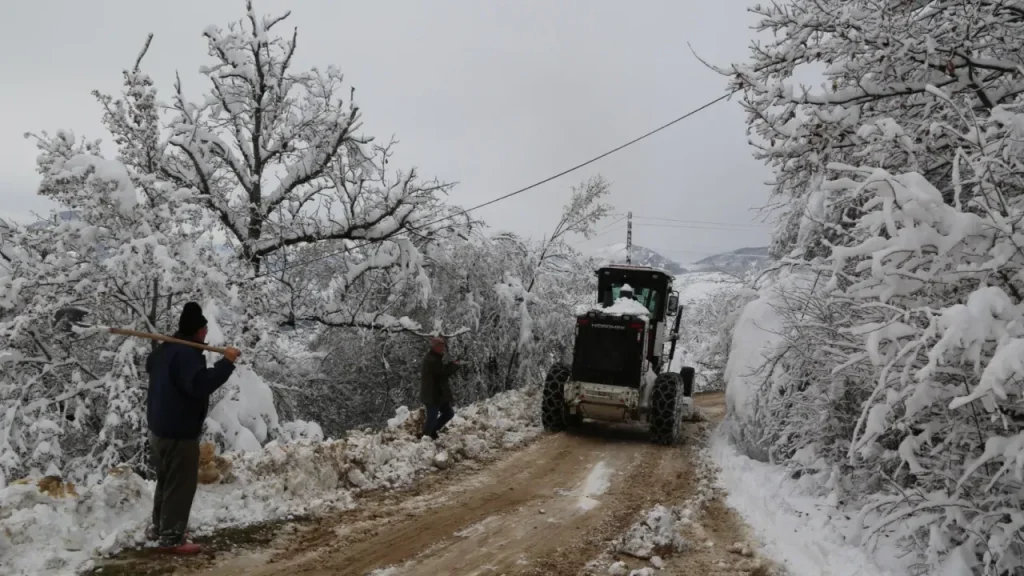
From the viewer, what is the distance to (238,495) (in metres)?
5.68

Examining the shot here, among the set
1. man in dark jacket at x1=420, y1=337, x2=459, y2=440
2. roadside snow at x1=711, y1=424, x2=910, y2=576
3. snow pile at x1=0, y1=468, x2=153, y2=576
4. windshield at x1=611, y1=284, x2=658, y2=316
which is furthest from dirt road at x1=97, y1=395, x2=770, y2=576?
windshield at x1=611, y1=284, x2=658, y2=316

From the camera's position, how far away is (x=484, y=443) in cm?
931

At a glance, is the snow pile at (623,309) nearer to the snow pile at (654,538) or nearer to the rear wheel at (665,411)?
the rear wheel at (665,411)

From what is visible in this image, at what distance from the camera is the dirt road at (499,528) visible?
15.9ft

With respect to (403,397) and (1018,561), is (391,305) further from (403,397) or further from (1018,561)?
(1018,561)

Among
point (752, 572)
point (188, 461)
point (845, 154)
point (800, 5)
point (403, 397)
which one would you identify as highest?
point (800, 5)

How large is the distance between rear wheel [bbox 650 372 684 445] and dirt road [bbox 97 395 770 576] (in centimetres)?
147

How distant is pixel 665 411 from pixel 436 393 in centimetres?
392

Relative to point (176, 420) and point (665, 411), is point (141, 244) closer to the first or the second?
point (176, 420)

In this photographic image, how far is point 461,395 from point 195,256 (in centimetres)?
1125

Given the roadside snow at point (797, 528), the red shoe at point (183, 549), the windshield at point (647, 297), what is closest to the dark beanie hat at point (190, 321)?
the red shoe at point (183, 549)

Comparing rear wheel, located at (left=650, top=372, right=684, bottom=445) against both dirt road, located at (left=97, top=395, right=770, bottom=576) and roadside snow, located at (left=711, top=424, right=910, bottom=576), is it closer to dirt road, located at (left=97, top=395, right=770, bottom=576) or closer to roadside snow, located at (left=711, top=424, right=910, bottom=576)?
dirt road, located at (left=97, top=395, right=770, bottom=576)

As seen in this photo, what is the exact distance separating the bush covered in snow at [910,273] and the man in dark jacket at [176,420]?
14.7ft

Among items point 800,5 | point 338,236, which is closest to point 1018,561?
point 800,5
